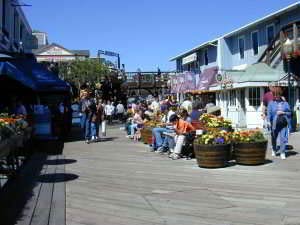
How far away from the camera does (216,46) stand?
119ft

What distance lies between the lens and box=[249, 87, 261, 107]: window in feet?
86.1

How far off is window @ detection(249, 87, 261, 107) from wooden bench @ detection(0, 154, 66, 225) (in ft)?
52.3

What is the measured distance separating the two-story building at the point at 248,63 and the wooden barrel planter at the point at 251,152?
12050mm

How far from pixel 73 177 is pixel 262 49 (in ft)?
67.9

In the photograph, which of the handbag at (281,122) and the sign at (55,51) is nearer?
the handbag at (281,122)

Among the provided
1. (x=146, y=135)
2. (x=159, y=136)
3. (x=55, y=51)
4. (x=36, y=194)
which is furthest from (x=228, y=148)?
Result: (x=55, y=51)

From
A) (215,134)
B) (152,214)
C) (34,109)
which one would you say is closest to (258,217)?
(152,214)

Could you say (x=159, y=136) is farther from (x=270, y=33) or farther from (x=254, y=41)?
(x=254, y=41)

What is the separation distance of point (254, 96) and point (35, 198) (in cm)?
1942

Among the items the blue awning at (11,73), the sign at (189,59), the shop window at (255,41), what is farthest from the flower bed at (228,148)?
the sign at (189,59)

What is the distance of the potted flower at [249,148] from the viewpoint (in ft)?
37.9

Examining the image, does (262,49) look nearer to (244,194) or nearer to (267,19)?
(267,19)

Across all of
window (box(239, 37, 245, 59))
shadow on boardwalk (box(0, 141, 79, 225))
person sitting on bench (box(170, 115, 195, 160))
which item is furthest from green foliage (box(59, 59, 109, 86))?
shadow on boardwalk (box(0, 141, 79, 225))

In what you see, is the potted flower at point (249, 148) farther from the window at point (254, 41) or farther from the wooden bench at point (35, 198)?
the window at point (254, 41)
